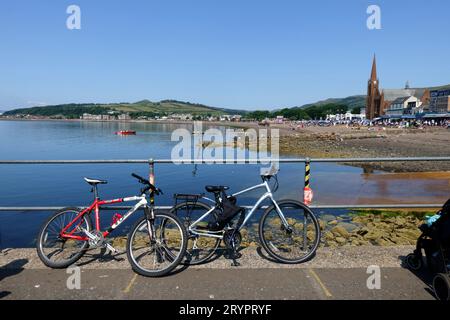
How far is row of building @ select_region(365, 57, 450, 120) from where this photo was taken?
459 feet

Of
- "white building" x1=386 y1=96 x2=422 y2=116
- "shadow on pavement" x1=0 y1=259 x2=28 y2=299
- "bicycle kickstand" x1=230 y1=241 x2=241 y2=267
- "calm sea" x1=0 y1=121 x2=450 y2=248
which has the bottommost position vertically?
"calm sea" x1=0 y1=121 x2=450 y2=248

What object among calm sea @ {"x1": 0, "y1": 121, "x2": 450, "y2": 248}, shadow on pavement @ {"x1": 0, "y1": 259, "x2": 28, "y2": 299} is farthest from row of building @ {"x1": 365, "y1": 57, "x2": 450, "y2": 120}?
shadow on pavement @ {"x1": 0, "y1": 259, "x2": 28, "y2": 299}

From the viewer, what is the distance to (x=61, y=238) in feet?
16.6

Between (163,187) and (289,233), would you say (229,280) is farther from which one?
(163,187)

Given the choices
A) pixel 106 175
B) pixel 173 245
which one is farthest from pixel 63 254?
pixel 106 175

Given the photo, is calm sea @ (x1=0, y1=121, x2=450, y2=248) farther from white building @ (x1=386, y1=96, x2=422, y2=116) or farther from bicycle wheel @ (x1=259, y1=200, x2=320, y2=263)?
white building @ (x1=386, y1=96, x2=422, y2=116)

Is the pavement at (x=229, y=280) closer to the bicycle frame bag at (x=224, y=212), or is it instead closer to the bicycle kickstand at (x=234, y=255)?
the bicycle kickstand at (x=234, y=255)

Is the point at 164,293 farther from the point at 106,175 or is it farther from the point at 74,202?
the point at 106,175

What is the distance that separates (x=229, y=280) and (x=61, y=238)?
8.47ft

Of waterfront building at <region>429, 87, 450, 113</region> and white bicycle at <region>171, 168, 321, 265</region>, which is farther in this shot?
waterfront building at <region>429, 87, 450, 113</region>

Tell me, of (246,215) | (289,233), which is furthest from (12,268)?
(289,233)

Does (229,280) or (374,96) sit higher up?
(374,96)

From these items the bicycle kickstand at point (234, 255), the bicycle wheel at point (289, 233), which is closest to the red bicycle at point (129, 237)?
the bicycle kickstand at point (234, 255)
